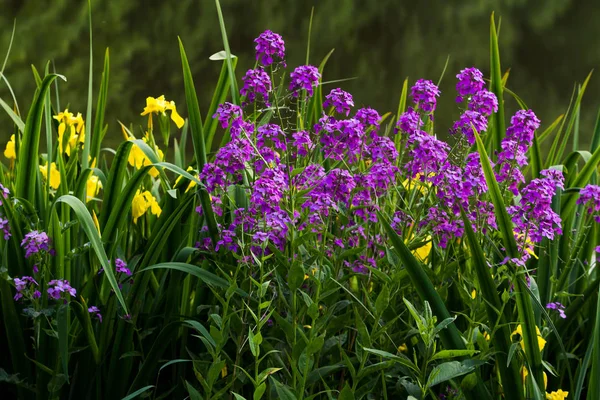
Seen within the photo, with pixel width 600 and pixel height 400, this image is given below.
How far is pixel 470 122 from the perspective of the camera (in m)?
1.15

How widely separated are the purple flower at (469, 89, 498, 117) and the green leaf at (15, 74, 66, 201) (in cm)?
66

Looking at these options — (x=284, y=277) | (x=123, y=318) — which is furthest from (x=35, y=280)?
(x=284, y=277)

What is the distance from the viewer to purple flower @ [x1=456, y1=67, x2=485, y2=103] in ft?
3.98

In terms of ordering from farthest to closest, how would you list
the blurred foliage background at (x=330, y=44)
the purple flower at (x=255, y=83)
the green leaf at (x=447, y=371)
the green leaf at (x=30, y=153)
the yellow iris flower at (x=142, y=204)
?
the blurred foliage background at (x=330, y=44)
the yellow iris flower at (x=142, y=204)
the green leaf at (x=30, y=153)
the purple flower at (x=255, y=83)
the green leaf at (x=447, y=371)

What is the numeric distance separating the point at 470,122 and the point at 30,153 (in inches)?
27.4

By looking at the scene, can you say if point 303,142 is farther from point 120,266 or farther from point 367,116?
point 120,266

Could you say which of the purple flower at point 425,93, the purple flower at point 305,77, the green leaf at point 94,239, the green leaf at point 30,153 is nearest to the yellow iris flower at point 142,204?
the green leaf at point 30,153

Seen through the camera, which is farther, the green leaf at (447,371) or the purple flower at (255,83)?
the purple flower at (255,83)

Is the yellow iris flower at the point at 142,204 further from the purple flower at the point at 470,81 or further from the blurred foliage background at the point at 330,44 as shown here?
the blurred foliage background at the point at 330,44

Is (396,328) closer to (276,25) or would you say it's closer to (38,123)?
(38,123)

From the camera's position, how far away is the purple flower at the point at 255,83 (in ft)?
3.75

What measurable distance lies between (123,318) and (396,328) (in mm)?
415

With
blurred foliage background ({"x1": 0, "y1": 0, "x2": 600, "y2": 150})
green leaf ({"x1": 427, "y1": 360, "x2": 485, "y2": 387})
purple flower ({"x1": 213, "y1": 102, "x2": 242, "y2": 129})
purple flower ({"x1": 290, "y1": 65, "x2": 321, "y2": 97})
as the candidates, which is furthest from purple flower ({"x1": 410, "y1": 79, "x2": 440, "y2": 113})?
blurred foliage background ({"x1": 0, "y1": 0, "x2": 600, "y2": 150})

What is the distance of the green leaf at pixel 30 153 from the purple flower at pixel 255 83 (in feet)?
1.10
